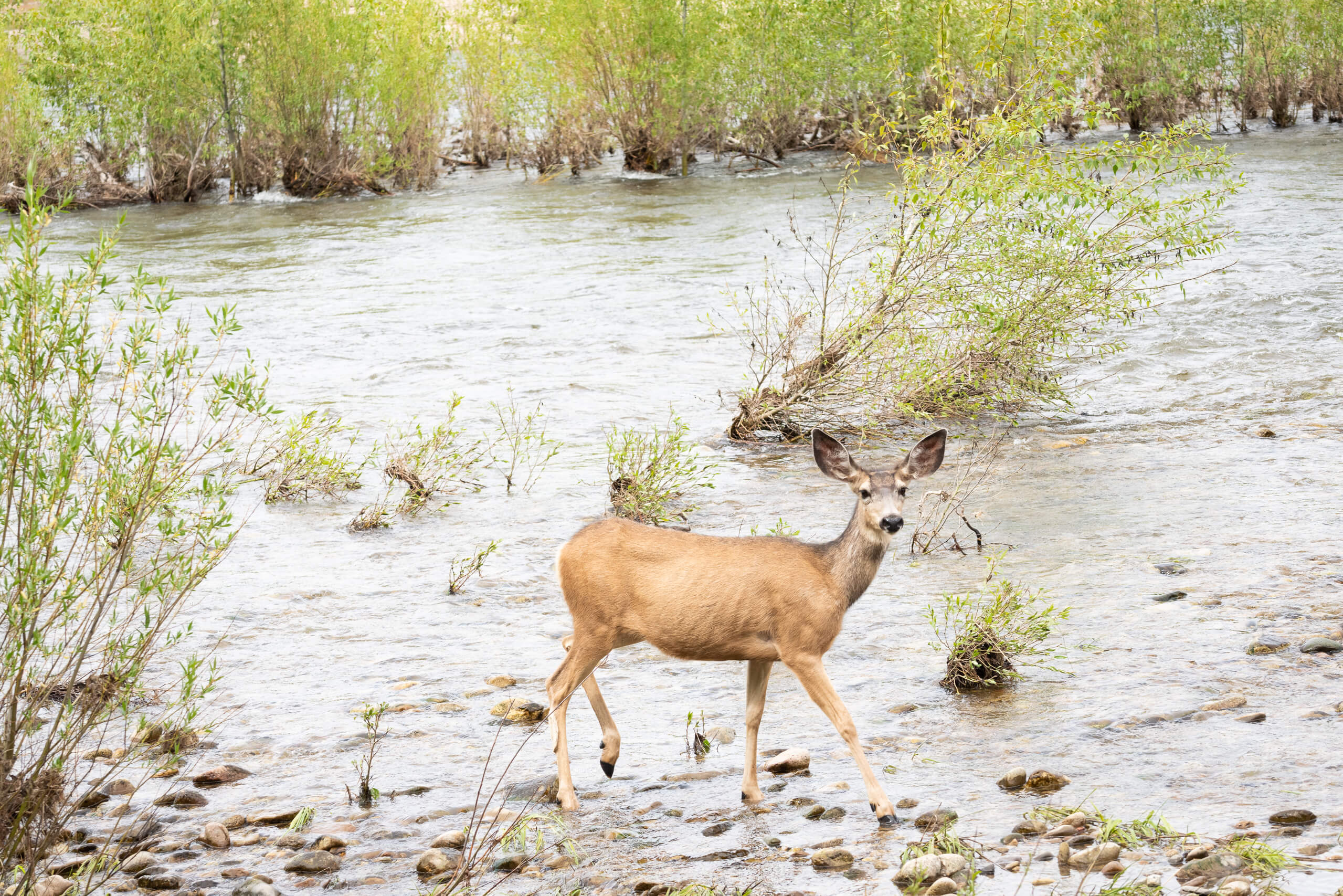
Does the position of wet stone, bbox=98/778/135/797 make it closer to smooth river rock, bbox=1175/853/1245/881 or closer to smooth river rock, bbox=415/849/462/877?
smooth river rock, bbox=415/849/462/877

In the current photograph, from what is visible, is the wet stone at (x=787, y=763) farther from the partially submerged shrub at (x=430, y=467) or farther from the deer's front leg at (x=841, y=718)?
the partially submerged shrub at (x=430, y=467)

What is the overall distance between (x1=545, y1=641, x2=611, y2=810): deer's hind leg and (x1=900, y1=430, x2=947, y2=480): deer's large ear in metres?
1.52

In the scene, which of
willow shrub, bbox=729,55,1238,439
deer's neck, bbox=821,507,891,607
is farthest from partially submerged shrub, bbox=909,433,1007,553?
deer's neck, bbox=821,507,891,607

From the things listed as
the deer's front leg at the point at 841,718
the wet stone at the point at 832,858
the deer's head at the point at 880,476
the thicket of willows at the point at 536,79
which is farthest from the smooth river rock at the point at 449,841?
the thicket of willows at the point at 536,79

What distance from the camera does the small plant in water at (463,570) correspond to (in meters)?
8.70

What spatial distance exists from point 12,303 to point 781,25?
28374 mm

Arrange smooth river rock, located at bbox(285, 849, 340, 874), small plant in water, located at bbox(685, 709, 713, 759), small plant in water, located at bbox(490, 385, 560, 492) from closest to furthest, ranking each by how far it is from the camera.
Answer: smooth river rock, located at bbox(285, 849, 340, 874) → small plant in water, located at bbox(685, 709, 713, 759) → small plant in water, located at bbox(490, 385, 560, 492)

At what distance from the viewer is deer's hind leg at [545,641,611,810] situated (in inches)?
228

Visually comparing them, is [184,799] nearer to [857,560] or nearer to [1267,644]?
[857,560]

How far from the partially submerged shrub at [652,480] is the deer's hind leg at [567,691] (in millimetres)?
3846

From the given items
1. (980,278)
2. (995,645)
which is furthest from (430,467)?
(995,645)

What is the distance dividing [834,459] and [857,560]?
454 mm

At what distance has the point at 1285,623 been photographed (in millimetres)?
7328

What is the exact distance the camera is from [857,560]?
5.89 metres
